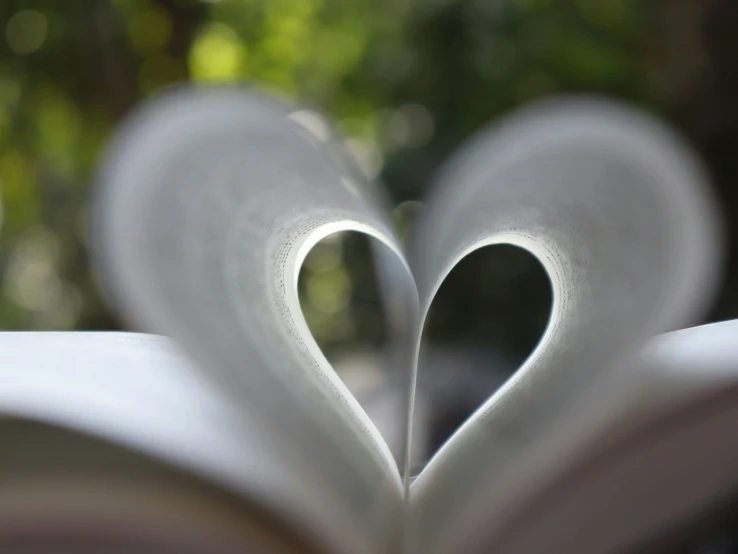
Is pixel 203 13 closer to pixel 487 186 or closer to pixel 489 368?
pixel 489 368

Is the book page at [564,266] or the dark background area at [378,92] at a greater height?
the dark background area at [378,92]

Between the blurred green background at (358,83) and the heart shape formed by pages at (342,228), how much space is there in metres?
0.34

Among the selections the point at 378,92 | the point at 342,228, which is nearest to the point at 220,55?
the point at 378,92

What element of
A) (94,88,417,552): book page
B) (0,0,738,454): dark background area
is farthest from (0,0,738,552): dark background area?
(94,88,417,552): book page

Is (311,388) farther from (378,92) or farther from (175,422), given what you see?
(378,92)

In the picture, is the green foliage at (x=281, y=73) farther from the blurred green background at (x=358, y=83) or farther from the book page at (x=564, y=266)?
the book page at (x=564, y=266)

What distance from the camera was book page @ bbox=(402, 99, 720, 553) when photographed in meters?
0.23

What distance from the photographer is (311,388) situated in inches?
8.9

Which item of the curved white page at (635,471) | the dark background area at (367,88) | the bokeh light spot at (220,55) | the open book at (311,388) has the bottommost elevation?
the curved white page at (635,471)

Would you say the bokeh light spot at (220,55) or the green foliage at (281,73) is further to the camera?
the bokeh light spot at (220,55)

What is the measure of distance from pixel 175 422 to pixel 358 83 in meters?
1.34

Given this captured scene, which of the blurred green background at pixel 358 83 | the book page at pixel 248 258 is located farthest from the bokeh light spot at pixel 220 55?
the book page at pixel 248 258

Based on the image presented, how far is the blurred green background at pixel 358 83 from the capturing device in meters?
0.81

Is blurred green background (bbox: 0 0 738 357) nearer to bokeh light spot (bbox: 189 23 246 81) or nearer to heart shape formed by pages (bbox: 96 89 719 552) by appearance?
bokeh light spot (bbox: 189 23 246 81)
